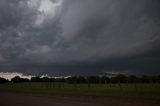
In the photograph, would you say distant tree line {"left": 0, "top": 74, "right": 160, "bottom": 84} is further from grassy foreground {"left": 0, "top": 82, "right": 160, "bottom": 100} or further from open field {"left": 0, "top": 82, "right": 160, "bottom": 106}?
open field {"left": 0, "top": 82, "right": 160, "bottom": 106}

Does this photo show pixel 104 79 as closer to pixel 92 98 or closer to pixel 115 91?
pixel 115 91

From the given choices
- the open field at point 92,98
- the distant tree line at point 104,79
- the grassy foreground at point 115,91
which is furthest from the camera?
the distant tree line at point 104,79

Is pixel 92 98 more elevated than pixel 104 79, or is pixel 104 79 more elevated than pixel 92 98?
pixel 104 79

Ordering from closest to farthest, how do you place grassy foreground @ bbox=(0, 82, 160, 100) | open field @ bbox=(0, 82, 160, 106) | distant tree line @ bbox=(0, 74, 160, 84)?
open field @ bbox=(0, 82, 160, 106)
grassy foreground @ bbox=(0, 82, 160, 100)
distant tree line @ bbox=(0, 74, 160, 84)

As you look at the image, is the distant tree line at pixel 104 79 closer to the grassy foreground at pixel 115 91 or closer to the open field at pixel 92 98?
the grassy foreground at pixel 115 91

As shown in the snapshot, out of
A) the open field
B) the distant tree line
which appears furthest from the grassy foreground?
the distant tree line

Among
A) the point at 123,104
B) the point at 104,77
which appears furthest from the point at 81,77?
the point at 123,104

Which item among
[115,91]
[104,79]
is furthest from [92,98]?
[104,79]

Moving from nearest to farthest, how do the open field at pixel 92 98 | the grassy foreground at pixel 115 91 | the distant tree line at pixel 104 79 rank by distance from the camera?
1. the open field at pixel 92 98
2. the grassy foreground at pixel 115 91
3. the distant tree line at pixel 104 79

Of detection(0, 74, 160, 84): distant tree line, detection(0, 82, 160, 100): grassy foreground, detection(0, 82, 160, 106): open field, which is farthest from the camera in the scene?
detection(0, 74, 160, 84): distant tree line

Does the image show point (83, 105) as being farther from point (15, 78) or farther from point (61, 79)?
point (15, 78)

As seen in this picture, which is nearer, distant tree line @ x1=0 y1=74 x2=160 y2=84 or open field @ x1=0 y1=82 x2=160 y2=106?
open field @ x1=0 y1=82 x2=160 y2=106

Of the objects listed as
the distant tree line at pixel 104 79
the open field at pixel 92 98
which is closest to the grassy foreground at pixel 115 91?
the open field at pixel 92 98

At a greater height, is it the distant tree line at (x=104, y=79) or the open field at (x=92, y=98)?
the distant tree line at (x=104, y=79)
